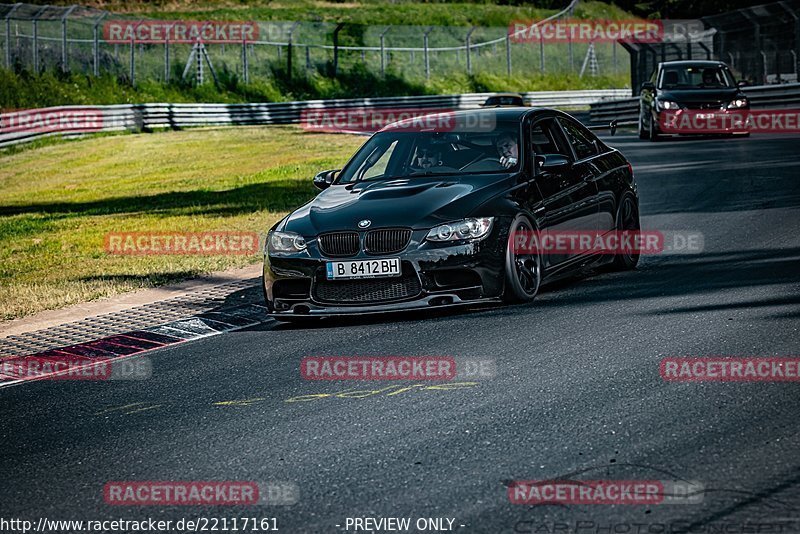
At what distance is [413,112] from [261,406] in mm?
38860

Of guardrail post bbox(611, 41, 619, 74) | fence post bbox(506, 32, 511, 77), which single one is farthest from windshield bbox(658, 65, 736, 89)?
guardrail post bbox(611, 41, 619, 74)

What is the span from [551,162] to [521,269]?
1003 mm

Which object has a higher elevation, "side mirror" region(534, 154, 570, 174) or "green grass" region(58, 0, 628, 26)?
"green grass" region(58, 0, 628, 26)

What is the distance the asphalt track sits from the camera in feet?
15.4

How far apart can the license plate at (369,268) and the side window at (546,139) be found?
1937 mm

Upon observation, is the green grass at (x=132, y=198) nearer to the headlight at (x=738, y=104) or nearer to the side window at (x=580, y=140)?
the side window at (x=580, y=140)

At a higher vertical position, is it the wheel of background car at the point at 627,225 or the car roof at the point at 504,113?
the car roof at the point at 504,113

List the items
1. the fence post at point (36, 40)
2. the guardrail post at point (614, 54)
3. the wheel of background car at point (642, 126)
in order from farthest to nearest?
the guardrail post at point (614, 54) → the fence post at point (36, 40) → the wheel of background car at point (642, 126)

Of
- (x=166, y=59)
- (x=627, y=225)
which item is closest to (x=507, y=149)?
(x=627, y=225)

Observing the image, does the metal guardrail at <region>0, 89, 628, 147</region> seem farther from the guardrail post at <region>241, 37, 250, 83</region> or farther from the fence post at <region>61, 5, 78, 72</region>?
the guardrail post at <region>241, 37, 250, 83</region>

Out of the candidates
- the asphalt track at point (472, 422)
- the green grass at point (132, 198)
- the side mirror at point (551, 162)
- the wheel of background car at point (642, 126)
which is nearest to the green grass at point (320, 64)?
the green grass at point (132, 198)

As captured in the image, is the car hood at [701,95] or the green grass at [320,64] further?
the green grass at [320,64]

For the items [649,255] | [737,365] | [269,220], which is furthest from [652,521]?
[269,220]

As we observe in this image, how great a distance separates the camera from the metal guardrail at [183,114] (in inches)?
1430
